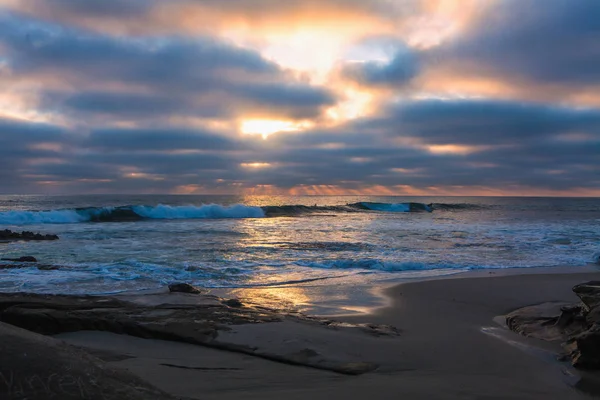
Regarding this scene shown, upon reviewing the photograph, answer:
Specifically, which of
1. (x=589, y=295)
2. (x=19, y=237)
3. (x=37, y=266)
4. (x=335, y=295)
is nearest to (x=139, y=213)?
(x=19, y=237)

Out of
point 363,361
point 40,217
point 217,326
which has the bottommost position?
point 363,361

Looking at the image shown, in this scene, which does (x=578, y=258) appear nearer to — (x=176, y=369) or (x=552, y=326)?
(x=552, y=326)

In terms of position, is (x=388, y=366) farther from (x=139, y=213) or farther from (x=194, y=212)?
(x=194, y=212)

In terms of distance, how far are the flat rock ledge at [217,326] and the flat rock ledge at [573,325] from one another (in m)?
1.93

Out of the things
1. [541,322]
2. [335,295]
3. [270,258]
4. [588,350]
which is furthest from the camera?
[270,258]

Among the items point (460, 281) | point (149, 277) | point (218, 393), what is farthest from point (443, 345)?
point (149, 277)

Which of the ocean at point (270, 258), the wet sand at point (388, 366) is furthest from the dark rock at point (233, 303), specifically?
the ocean at point (270, 258)

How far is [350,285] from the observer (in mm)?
10117

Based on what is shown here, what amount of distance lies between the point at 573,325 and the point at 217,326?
4581 mm

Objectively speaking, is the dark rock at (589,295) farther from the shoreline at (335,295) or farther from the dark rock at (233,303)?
the dark rock at (233,303)

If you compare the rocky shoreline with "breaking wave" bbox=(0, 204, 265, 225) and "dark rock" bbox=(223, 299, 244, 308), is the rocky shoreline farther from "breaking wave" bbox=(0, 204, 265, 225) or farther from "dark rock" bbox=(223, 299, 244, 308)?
"breaking wave" bbox=(0, 204, 265, 225)

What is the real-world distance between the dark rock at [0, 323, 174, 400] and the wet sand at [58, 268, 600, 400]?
1.26 m

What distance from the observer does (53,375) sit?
2.51 m

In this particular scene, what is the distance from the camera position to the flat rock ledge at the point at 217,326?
5.03 m
